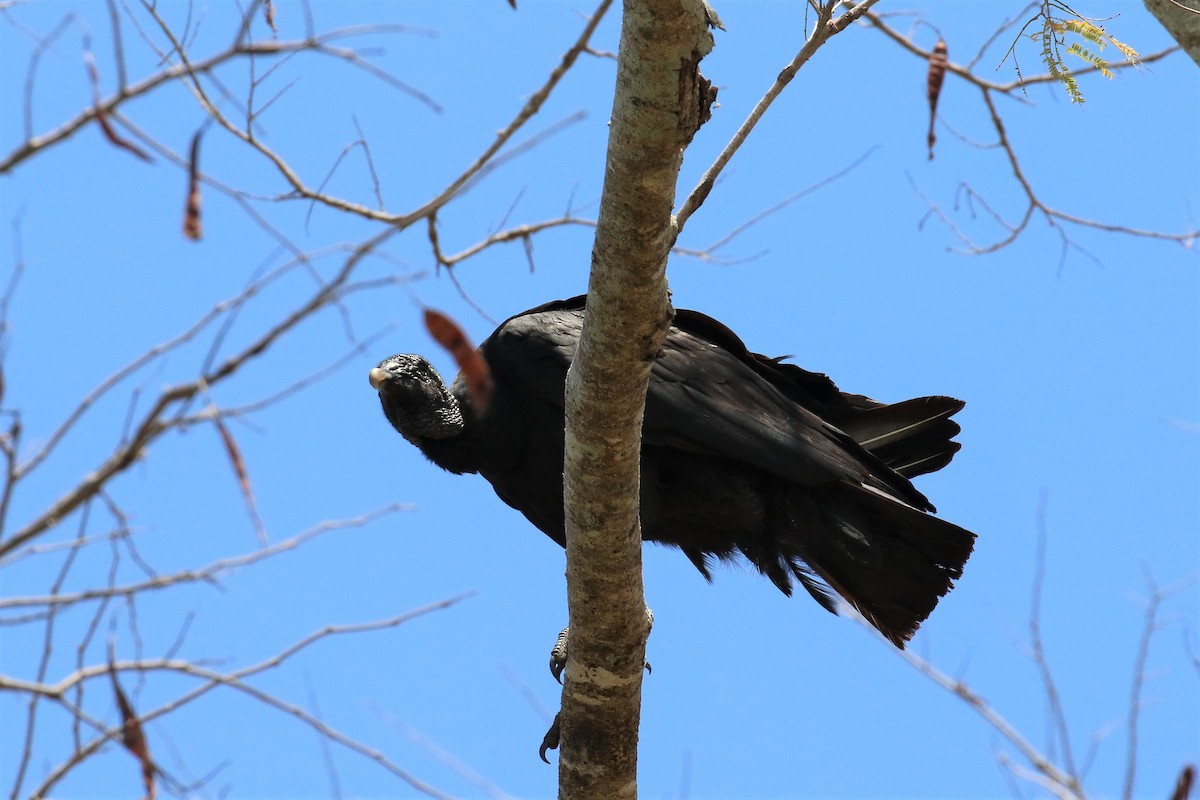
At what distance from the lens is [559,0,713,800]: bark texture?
2.25 metres

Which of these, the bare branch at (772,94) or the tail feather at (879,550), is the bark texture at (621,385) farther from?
the tail feather at (879,550)

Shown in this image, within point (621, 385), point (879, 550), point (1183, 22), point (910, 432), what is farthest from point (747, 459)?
point (1183, 22)

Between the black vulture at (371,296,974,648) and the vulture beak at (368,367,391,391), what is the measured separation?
0.26 metres

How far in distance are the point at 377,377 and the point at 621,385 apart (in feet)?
5.84

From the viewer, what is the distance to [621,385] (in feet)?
8.89

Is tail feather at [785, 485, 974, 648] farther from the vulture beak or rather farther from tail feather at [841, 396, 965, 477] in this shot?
the vulture beak

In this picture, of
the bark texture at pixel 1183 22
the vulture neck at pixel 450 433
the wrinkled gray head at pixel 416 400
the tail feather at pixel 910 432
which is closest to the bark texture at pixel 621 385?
the vulture neck at pixel 450 433

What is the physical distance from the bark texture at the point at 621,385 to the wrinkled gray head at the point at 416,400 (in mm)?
1160

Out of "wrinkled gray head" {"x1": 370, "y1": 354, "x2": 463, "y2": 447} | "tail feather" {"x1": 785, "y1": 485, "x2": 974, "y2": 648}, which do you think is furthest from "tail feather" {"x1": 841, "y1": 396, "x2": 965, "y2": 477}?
"wrinkled gray head" {"x1": 370, "y1": 354, "x2": 463, "y2": 447}

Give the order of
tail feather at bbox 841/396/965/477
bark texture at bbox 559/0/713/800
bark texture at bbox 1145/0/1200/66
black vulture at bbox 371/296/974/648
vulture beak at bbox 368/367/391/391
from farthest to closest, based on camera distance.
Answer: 1. vulture beak at bbox 368/367/391/391
2. tail feather at bbox 841/396/965/477
3. black vulture at bbox 371/296/974/648
4. bark texture at bbox 1145/0/1200/66
5. bark texture at bbox 559/0/713/800

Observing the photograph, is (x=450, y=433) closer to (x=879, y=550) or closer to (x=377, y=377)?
(x=377, y=377)

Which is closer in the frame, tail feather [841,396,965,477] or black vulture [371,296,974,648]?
black vulture [371,296,974,648]

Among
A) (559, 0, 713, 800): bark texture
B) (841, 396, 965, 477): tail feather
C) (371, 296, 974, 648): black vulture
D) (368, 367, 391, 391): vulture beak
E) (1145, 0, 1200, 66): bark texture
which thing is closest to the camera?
(559, 0, 713, 800): bark texture

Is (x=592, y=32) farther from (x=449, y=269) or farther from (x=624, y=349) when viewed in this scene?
(x=624, y=349)
